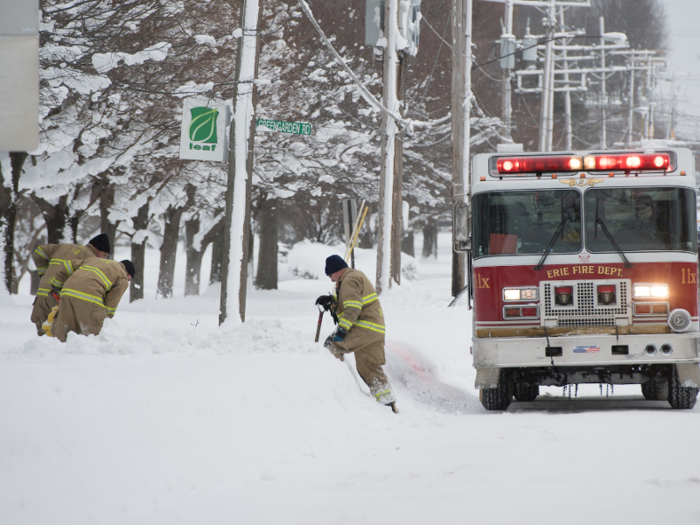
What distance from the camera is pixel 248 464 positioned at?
20.2ft

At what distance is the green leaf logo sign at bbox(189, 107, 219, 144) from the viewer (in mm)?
12641

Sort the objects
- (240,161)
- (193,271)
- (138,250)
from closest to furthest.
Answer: (240,161) → (138,250) → (193,271)

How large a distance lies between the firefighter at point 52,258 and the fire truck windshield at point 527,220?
14.8 ft

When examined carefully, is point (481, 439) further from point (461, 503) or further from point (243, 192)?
point (243, 192)

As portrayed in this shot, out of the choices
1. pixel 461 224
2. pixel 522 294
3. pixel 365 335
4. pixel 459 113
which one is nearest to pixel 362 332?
pixel 365 335

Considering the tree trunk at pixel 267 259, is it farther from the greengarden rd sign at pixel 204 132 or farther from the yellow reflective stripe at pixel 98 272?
the yellow reflective stripe at pixel 98 272

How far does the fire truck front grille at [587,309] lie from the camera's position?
9203mm

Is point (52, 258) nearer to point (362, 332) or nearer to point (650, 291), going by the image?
point (362, 332)

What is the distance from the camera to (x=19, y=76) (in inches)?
177

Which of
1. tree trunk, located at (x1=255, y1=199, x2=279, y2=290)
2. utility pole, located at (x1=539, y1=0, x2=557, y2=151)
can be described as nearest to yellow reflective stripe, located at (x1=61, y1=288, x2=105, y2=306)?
tree trunk, located at (x1=255, y1=199, x2=279, y2=290)

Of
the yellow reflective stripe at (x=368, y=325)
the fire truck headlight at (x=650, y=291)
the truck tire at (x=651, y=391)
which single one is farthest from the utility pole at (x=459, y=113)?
A: the yellow reflective stripe at (x=368, y=325)

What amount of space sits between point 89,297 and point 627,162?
19.6 feet

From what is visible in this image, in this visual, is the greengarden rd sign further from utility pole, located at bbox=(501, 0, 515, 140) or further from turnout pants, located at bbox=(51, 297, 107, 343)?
utility pole, located at bbox=(501, 0, 515, 140)

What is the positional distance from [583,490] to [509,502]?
54 centimetres
